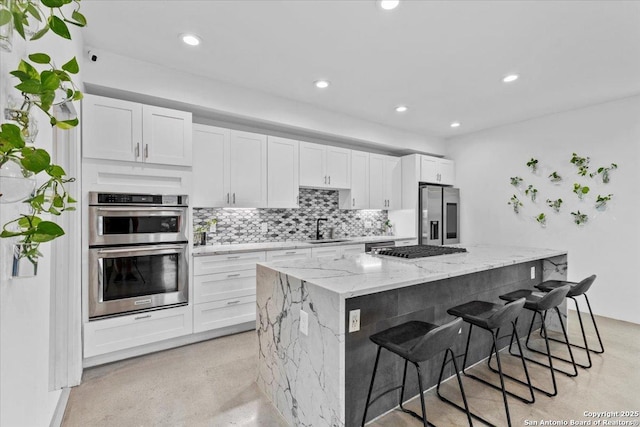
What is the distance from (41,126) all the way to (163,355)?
224 centimetres

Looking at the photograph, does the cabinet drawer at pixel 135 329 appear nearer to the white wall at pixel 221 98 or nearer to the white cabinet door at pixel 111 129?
the white cabinet door at pixel 111 129

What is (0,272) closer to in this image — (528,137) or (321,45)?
(321,45)

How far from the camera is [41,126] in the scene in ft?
5.45

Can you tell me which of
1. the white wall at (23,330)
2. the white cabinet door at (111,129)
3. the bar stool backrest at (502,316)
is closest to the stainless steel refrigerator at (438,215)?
the bar stool backrest at (502,316)

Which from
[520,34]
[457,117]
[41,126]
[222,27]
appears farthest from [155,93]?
[457,117]

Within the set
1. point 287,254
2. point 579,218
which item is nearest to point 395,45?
point 287,254

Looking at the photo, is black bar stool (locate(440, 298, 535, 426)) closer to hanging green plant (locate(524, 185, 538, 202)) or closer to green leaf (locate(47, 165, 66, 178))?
green leaf (locate(47, 165, 66, 178))

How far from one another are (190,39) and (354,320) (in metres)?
2.59

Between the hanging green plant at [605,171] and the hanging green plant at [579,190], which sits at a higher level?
the hanging green plant at [605,171]

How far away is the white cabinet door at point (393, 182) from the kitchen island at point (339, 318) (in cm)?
268

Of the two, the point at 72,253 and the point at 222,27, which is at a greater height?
the point at 222,27

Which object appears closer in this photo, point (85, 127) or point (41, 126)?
point (41, 126)

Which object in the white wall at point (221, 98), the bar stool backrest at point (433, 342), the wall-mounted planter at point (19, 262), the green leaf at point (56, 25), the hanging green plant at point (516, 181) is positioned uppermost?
the white wall at point (221, 98)

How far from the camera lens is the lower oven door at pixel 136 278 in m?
2.72
